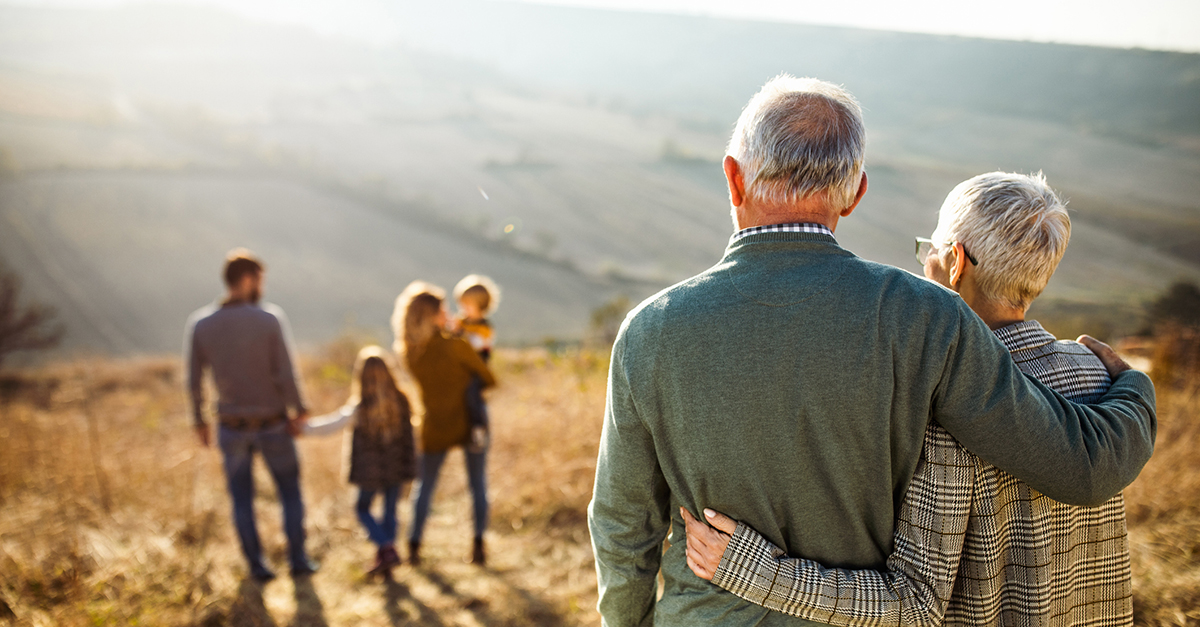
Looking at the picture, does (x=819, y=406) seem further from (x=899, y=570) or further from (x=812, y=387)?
(x=899, y=570)

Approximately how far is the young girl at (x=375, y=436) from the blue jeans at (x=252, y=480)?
186mm

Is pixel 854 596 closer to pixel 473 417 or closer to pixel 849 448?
pixel 849 448

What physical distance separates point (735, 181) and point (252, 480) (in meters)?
3.52

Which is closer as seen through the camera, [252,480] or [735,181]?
[735,181]

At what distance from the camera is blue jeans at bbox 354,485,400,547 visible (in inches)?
145

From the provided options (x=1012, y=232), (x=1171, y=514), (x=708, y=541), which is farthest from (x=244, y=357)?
(x=1171, y=514)

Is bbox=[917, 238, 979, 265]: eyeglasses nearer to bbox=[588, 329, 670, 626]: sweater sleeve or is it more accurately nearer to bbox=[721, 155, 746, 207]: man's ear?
bbox=[721, 155, 746, 207]: man's ear

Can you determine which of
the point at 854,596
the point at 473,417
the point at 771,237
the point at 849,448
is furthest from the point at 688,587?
the point at 473,417

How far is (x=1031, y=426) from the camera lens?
1.06 m

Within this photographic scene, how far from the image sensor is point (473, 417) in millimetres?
3709

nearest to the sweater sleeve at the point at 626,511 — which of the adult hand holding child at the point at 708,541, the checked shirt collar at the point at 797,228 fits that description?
the adult hand holding child at the point at 708,541

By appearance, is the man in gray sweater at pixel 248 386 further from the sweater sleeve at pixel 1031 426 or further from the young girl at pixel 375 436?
the sweater sleeve at pixel 1031 426

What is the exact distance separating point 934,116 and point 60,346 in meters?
24.5

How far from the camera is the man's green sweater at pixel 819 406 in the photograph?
1.04 metres
